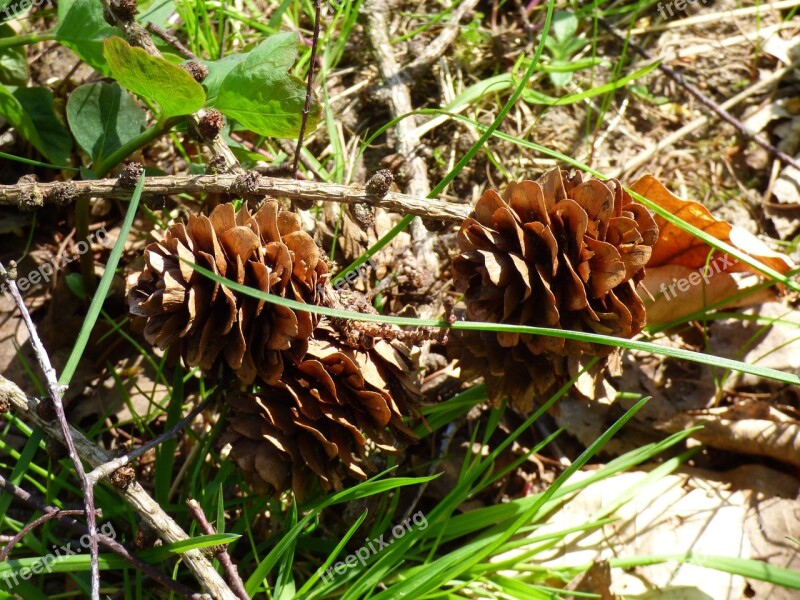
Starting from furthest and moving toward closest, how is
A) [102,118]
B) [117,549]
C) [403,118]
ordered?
Answer: [403,118] → [102,118] → [117,549]

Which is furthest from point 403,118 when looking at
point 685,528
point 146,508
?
point 685,528

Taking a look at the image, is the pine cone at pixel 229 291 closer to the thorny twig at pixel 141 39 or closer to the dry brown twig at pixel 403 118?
the thorny twig at pixel 141 39

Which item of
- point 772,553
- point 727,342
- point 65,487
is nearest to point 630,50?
point 727,342

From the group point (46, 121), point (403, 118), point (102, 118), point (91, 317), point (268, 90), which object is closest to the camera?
point (91, 317)

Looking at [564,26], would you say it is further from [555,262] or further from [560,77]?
[555,262]

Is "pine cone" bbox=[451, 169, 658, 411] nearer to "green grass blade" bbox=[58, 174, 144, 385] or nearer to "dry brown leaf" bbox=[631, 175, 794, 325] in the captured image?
"dry brown leaf" bbox=[631, 175, 794, 325]

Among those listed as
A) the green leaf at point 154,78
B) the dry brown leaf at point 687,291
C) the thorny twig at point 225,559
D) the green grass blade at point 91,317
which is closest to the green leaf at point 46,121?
the green leaf at point 154,78

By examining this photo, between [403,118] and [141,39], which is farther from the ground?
[141,39]

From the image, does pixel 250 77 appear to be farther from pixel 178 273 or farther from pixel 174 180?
pixel 178 273
